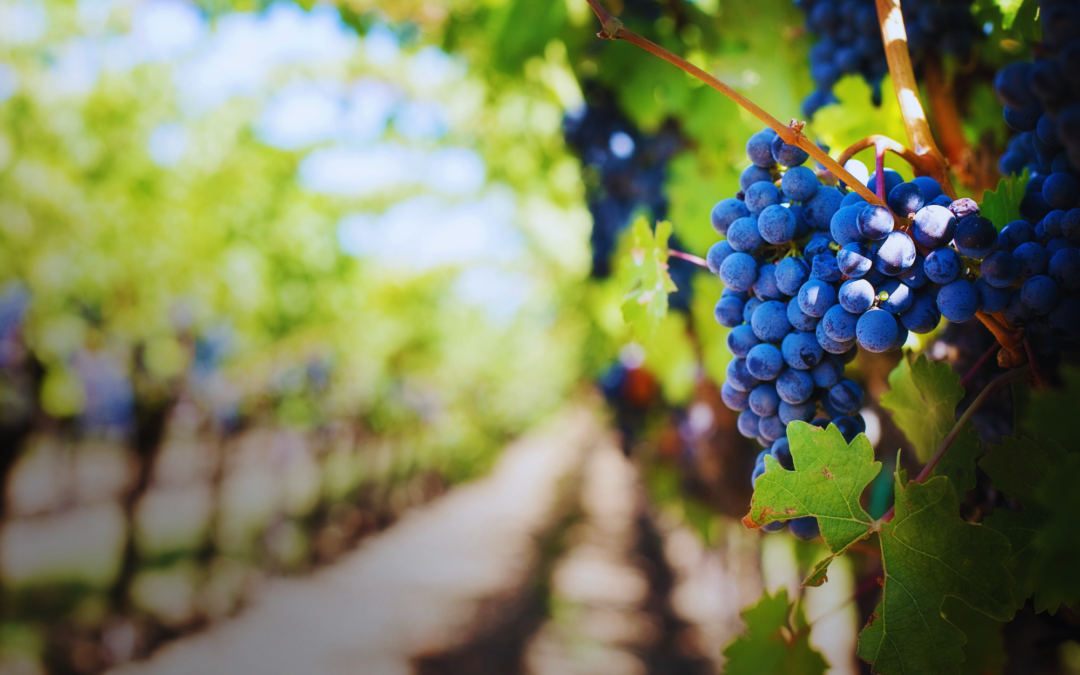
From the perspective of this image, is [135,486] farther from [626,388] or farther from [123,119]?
[626,388]

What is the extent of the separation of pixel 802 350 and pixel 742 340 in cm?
9

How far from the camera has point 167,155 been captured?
4.86 meters

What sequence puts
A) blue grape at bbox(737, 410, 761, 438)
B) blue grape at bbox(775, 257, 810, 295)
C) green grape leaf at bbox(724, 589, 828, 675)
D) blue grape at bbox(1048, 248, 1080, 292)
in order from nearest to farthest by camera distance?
blue grape at bbox(1048, 248, 1080, 292), blue grape at bbox(775, 257, 810, 295), blue grape at bbox(737, 410, 761, 438), green grape leaf at bbox(724, 589, 828, 675)

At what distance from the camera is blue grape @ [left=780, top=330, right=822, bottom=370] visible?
770mm

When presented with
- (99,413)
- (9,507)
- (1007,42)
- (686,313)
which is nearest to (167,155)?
(99,413)

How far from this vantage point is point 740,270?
80cm

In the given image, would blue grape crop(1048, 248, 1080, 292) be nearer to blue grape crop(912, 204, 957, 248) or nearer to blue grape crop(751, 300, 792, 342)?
blue grape crop(912, 204, 957, 248)

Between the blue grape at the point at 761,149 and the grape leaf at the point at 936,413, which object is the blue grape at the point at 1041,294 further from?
the blue grape at the point at 761,149

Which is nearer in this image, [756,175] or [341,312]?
[756,175]

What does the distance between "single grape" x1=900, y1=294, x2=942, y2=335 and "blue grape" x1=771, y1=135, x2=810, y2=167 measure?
21cm

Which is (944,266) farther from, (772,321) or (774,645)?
(774,645)

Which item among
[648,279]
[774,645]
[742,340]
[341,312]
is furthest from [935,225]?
[341,312]

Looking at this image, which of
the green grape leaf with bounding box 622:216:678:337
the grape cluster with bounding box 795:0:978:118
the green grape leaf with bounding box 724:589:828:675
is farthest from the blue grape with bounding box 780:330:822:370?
the grape cluster with bounding box 795:0:978:118

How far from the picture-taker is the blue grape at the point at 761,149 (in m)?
0.79
